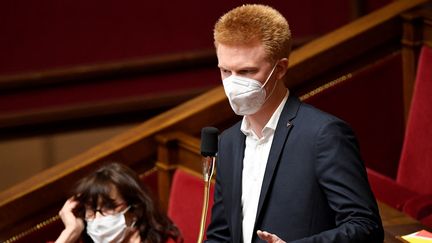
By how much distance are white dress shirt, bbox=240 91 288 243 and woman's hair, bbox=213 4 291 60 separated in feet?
0.29

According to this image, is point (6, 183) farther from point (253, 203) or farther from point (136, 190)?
point (253, 203)

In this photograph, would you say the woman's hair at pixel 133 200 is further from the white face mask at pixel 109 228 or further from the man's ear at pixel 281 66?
the man's ear at pixel 281 66

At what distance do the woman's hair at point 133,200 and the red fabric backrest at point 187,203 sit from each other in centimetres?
16

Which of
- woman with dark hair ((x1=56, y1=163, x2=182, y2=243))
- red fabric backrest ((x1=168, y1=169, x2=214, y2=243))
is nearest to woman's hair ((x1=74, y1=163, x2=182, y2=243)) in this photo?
woman with dark hair ((x1=56, y1=163, x2=182, y2=243))

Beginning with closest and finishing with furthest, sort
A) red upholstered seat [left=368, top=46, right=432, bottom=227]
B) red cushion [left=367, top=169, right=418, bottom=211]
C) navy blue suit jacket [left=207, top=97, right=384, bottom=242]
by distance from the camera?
1. navy blue suit jacket [left=207, top=97, right=384, bottom=242]
2. red cushion [left=367, top=169, right=418, bottom=211]
3. red upholstered seat [left=368, top=46, right=432, bottom=227]

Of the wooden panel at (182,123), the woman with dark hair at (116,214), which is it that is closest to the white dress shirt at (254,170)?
the woman with dark hair at (116,214)

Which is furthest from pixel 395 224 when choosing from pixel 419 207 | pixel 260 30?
pixel 260 30

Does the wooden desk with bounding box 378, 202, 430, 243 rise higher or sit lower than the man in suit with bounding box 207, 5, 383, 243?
lower

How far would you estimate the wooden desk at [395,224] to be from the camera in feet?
5.53

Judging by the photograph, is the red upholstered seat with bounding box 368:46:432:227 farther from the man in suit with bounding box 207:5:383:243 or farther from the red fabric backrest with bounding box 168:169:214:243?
the man in suit with bounding box 207:5:383:243

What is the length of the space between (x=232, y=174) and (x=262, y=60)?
0.17m

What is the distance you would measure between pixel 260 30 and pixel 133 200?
845mm

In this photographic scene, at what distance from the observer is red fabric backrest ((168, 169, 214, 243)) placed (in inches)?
90.3

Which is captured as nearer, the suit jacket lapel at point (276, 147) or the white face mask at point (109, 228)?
the suit jacket lapel at point (276, 147)
